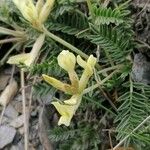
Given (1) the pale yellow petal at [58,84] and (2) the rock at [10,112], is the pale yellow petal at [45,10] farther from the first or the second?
(2) the rock at [10,112]

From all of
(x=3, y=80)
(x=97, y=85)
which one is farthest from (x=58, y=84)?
(x=3, y=80)

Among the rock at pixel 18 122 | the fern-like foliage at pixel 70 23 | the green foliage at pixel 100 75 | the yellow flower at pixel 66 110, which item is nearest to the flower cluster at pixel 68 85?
the yellow flower at pixel 66 110

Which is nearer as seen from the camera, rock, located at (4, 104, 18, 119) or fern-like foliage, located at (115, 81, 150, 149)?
fern-like foliage, located at (115, 81, 150, 149)

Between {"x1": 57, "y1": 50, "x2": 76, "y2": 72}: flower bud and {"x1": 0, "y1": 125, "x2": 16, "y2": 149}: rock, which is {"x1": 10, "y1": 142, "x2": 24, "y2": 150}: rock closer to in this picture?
{"x1": 0, "y1": 125, "x2": 16, "y2": 149}: rock

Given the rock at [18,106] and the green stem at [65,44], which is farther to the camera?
the rock at [18,106]

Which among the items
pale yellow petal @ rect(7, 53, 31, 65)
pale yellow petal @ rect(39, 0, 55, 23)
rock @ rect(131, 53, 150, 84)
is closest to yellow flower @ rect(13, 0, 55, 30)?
pale yellow petal @ rect(39, 0, 55, 23)

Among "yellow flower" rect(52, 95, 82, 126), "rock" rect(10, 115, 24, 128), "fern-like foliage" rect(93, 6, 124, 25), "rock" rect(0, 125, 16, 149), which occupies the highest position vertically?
"fern-like foliage" rect(93, 6, 124, 25)
